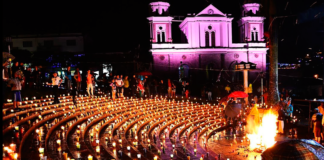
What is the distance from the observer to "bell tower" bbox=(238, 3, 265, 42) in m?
42.8

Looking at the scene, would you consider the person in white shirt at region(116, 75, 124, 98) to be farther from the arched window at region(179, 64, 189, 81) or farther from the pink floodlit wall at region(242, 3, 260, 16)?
the pink floodlit wall at region(242, 3, 260, 16)

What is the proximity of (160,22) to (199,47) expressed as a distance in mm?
5611

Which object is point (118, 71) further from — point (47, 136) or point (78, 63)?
point (47, 136)

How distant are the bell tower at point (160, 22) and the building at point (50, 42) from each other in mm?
10464

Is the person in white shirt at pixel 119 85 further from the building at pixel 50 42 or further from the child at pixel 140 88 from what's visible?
the building at pixel 50 42

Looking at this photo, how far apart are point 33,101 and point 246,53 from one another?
31747 millimetres

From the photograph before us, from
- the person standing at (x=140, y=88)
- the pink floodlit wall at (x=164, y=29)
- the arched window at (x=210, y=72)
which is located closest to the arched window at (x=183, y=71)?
the arched window at (x=210, y=72)

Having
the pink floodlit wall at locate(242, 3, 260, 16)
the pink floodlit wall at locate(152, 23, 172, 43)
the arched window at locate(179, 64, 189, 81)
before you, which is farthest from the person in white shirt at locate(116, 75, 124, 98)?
the pink floodlit wall at locate(242, 3, 260, 16)

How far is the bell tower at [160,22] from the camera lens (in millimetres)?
39281

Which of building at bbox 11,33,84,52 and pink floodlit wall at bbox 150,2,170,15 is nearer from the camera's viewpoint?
pink floodlit wall at bbox 150,2,170,15

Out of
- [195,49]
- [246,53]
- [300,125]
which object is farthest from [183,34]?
[300,125]

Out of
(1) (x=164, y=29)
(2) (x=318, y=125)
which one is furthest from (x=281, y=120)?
(1) (x=164, y=29)

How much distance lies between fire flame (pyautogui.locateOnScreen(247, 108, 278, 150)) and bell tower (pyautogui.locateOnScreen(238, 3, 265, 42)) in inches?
1082

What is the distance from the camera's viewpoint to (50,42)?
43.0 m
